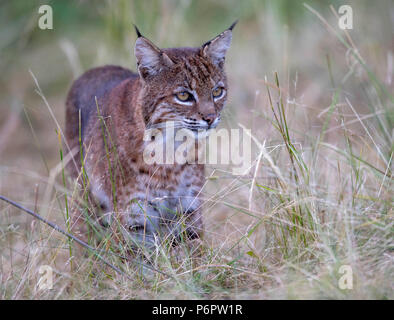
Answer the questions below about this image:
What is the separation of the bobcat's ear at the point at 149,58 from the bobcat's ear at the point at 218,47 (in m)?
0.31

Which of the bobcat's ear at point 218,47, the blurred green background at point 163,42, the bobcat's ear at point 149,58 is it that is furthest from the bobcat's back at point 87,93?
the blurred green background at point 163,42

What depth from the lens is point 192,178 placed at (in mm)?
4621

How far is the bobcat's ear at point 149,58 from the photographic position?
434 centimetres

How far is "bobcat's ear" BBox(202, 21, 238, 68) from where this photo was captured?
4523 mm

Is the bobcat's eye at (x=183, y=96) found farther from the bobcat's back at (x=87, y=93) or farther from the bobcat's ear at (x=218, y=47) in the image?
the bobcat's back at (x=87, y=93)

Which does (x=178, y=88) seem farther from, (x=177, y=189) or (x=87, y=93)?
(x=87, y=93)

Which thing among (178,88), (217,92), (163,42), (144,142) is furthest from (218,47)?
(163,42)

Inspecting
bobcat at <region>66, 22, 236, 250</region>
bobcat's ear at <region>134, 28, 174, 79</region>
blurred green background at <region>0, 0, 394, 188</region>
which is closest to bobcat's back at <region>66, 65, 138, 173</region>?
bobcat at <region>66, 22, 236, 250</region>

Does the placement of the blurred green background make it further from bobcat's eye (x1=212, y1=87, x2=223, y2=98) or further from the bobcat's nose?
the bobcat's nose

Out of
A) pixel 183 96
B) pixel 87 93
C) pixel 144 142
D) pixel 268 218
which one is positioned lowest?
pixel 268 218

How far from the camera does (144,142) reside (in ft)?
14.7

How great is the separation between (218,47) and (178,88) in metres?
0.51

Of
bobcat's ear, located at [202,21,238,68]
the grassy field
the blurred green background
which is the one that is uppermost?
the blurred green background

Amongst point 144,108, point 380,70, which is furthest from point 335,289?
point 380,70
